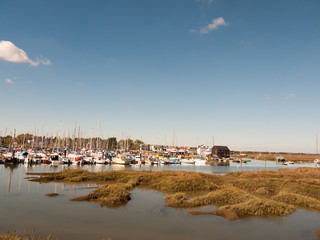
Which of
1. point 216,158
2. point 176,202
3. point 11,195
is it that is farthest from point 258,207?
point 216,158

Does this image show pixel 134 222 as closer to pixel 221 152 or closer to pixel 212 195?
pixel 212 195

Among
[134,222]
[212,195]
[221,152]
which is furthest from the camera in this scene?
[221,152]

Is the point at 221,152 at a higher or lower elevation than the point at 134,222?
higher

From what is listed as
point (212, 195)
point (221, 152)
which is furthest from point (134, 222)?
point (221, 152)

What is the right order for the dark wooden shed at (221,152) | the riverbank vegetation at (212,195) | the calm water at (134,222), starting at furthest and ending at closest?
the dark wooden shed at (221,152), the riverbank vegetation at (212,195), the calm water at (134,222)

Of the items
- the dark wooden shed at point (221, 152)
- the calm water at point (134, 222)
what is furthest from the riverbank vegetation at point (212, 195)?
the dark wooden shed at point (221, 152)

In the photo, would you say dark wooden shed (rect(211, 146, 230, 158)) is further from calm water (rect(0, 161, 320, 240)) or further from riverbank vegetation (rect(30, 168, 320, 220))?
calm water (rect(0, 161, 320, 240))

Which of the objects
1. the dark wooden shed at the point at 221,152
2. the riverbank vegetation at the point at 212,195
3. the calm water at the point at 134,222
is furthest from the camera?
the dark wooden shed at the point at 221,152

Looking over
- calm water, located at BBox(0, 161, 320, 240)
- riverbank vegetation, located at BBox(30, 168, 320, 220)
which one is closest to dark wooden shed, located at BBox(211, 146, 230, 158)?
riverbank vegetation, located at BBox(30, 168, 320, 220)

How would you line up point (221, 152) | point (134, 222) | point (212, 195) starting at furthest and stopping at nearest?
point (221, 152) → point (212, 195) → point (134, 222)

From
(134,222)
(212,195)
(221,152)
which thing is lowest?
(134,222)

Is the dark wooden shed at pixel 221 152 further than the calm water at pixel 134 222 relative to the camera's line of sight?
Yes

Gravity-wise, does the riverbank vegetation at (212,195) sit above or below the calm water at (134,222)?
above

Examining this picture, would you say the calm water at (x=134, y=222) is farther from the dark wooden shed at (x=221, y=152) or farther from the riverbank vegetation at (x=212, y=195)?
the dark wooden shed at (x=221, y=152)
